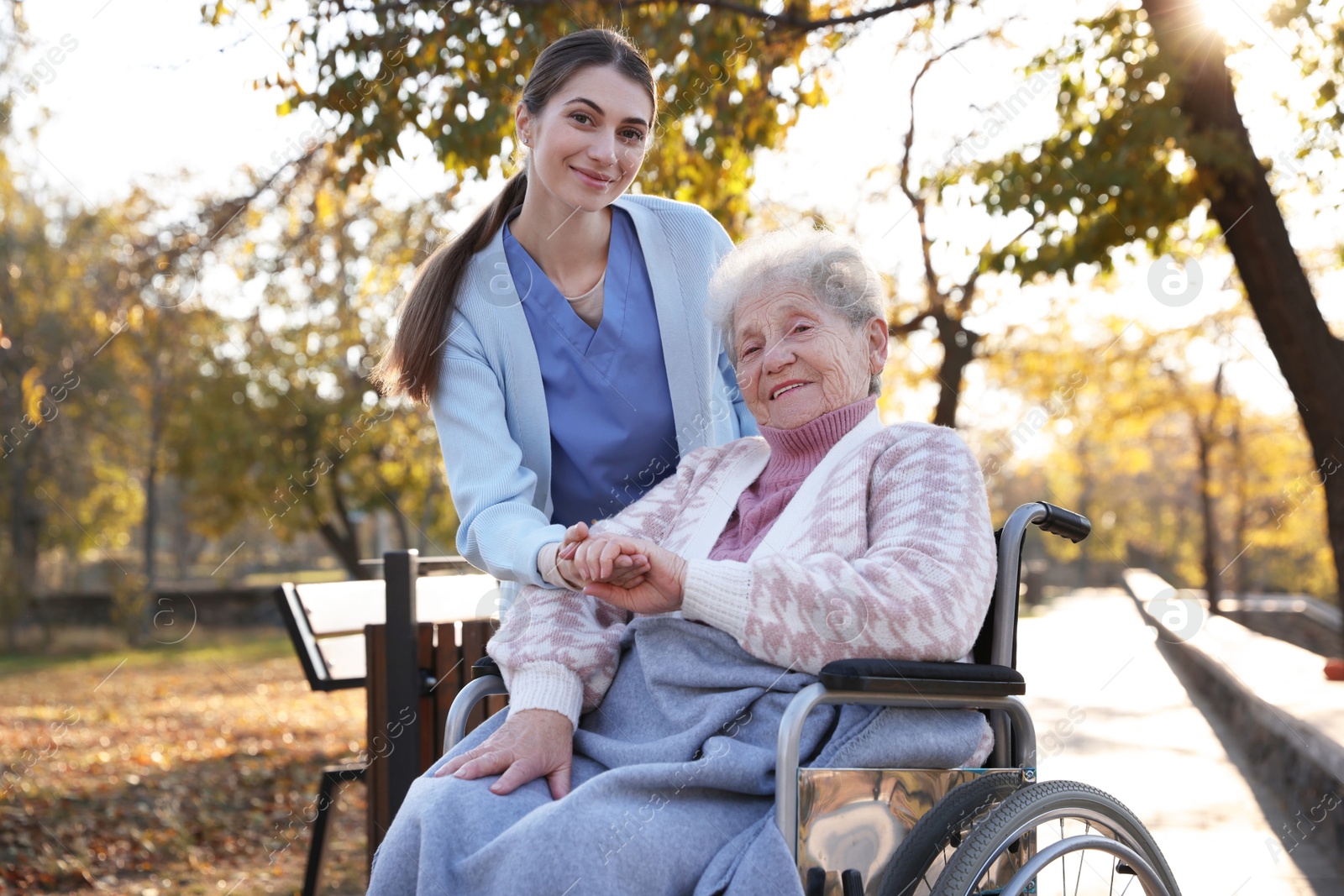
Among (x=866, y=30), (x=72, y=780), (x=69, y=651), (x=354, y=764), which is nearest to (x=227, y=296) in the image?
(x=69, y=651)

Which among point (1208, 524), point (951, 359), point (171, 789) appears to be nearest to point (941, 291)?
point (951, 359)

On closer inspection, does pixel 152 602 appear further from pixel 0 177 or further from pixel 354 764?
pixel 354 764

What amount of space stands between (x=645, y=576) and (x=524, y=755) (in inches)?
13.5

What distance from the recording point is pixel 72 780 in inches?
271

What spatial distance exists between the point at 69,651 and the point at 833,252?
2186cm

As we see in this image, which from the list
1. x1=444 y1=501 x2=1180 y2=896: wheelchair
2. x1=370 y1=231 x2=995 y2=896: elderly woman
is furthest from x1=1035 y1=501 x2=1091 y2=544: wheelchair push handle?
x1=370 y1=231 x2=995 y2=896: elderly woman

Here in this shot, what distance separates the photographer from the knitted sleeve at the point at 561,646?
214 centimetres

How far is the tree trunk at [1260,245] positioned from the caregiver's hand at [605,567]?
15.8ft

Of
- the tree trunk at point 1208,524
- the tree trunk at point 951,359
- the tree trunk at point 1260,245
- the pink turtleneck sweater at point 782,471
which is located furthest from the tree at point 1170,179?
the tree trunk at point 1208,524

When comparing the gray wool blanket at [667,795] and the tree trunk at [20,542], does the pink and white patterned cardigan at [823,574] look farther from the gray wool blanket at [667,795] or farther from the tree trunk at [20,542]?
the tree trunk at [20,542]

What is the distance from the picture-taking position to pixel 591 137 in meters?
2.52

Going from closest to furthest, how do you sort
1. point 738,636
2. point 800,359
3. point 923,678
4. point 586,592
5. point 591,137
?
point 923,678 → point 738,636 → point 586,592 → point 800,359 → point 591,137

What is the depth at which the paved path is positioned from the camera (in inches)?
179

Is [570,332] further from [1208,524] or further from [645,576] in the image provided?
[1208,524]
